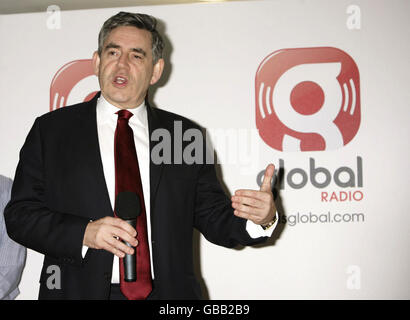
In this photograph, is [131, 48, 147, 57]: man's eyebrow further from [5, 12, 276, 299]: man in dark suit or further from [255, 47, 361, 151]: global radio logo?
[255, 47, 361, 151]: global radio logo

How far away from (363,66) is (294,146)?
0.77 metres

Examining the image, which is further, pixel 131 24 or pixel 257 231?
pixel 131 24

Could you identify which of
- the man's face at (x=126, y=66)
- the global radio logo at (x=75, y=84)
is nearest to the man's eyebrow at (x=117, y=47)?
the man's face at (x=126, y=66)

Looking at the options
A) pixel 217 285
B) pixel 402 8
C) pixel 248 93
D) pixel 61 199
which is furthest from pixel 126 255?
pixel 402 8

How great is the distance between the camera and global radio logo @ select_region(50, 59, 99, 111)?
139 inches

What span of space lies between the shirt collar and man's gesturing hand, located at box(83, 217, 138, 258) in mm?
658

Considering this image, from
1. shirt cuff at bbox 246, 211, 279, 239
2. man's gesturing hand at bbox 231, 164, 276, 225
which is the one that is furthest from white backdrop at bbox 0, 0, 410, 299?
man's gesturing hand at bbox 231, 164, 276, 225

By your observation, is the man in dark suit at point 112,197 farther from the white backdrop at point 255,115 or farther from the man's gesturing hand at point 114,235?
the white backdrop at point 255,115

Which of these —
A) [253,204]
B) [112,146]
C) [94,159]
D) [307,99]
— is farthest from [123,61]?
[307,99]

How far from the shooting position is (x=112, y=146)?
7.02 ft

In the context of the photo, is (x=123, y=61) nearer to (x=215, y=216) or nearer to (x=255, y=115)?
(x=215, y=216)

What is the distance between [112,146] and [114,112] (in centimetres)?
21

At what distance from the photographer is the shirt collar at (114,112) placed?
7.37 ft

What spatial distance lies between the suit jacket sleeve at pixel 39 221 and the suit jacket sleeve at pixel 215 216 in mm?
631
